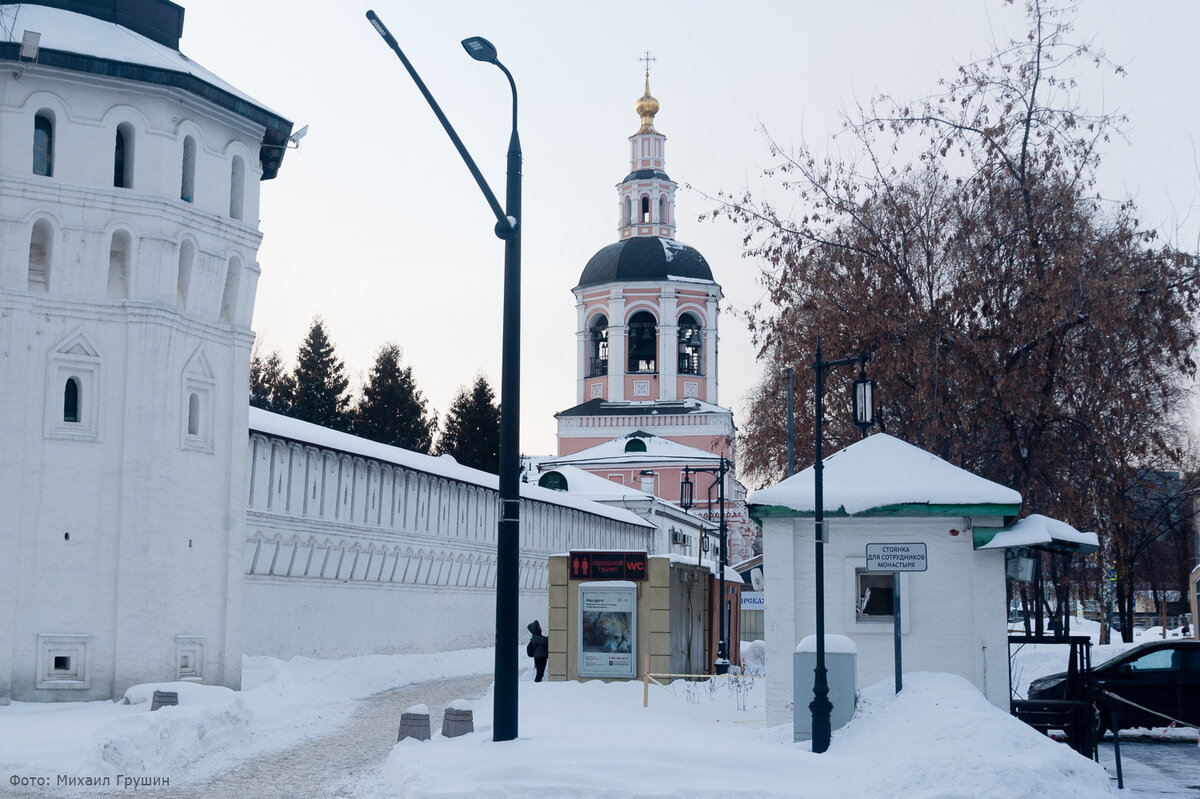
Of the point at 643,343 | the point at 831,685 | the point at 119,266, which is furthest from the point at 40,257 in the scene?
the point at 643,343

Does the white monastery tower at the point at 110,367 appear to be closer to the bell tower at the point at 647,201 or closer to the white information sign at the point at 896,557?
the white information sign at the point at 896,557

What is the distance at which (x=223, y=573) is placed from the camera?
986 inches

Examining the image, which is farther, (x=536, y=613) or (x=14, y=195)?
(x=536, y=613)

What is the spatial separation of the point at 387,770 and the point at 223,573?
1053cm

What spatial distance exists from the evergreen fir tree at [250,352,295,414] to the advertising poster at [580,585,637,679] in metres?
57.7

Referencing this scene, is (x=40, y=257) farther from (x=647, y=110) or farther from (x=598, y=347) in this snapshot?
(x=647, y=110)

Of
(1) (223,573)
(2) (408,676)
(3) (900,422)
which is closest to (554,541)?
(2) (408,676)

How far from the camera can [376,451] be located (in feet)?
118

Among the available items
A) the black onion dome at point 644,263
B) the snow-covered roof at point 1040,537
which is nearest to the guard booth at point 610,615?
the snow-covered roof at point 1040,537

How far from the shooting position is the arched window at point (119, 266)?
23.4 meters

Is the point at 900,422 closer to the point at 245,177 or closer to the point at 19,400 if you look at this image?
the point at 245,177

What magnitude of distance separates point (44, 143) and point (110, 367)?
12.9 ft

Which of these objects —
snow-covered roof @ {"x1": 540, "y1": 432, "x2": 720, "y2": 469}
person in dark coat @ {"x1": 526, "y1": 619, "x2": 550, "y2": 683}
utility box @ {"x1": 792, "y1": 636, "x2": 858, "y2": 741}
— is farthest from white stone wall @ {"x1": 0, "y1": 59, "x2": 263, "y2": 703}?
snow-covered roof @ {"x1": 540, "y1": 432, "x2": 720, "y2": 469}

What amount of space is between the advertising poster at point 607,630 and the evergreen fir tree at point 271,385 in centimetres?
5774
